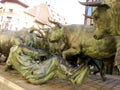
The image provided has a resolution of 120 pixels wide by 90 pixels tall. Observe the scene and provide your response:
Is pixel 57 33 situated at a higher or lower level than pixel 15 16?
lower

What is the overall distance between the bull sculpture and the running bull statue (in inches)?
11.6

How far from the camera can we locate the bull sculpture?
7.95 ft

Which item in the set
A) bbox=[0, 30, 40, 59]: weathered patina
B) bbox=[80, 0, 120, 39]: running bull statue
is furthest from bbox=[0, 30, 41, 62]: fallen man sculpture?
bbox=[80, 0, 120, 39]: running bull statue

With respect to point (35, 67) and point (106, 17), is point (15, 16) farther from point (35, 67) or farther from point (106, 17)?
point (106, 17)

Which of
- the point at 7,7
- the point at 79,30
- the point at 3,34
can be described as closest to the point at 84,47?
the point at 79,30

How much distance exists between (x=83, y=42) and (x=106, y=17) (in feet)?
2.63

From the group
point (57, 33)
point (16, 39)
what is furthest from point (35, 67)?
point (16, 39)


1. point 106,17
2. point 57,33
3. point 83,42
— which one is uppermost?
point 106,17

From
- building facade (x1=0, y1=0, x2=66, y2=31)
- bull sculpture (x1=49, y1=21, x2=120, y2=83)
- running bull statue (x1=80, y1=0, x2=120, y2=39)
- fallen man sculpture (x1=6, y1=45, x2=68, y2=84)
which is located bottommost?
fallen man sculpture (x1=6, y1=45, x2=68, y2=84)

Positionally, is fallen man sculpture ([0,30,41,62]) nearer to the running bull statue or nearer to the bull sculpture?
the bull sculpture

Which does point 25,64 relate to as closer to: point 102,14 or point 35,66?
point 35,66

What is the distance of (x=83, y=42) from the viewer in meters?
2.72

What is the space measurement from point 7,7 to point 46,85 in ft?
72.6

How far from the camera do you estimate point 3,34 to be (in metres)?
3.76
